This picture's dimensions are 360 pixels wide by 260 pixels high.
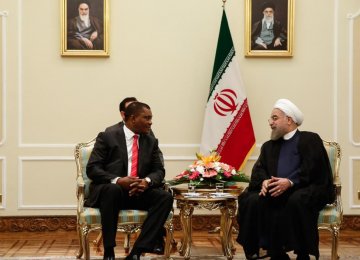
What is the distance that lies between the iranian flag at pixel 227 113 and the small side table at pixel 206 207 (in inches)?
57.3

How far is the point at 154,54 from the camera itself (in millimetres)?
7668

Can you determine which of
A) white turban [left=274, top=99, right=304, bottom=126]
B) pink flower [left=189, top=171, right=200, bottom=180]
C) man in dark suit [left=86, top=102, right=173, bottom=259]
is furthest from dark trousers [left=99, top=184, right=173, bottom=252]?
white turban [left=274, top=99, right=304, bottom=126]

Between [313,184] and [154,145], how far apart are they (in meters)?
1.37

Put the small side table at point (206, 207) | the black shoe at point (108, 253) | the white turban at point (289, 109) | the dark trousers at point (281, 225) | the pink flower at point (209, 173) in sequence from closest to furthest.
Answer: the dark trousers at point (281, 225), the black shoe at point (108, 253), the white turban at point (289, 109), the small side table at point (206, 207), the pink flower at point (209, 173)

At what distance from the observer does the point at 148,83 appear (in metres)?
7.66

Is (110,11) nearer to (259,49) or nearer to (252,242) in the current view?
(259,49)

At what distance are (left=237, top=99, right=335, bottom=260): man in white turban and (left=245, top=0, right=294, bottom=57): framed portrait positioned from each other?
84.8 inches

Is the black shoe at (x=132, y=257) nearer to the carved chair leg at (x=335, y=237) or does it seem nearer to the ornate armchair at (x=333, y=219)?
the ornate armchair at (x=333, y=219)

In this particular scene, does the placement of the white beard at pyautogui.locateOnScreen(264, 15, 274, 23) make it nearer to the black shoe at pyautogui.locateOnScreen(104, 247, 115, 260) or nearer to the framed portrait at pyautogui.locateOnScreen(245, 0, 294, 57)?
the framed portrait at pyautogui.locateOnScreen(245, 0, 294, 57)

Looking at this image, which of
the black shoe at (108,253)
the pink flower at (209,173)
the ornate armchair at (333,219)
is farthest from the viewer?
the pink flower at (209,173)

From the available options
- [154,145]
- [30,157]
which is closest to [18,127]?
[30,157]

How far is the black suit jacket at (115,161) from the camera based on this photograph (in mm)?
5598

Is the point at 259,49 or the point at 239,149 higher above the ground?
the point at 259,49

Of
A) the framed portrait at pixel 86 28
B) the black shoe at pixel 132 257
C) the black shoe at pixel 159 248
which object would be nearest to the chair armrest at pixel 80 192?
the black shoe at pixel 132 257
